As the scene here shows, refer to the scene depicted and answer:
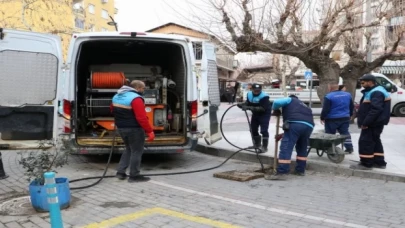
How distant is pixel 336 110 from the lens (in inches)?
313

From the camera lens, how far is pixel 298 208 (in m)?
5.01

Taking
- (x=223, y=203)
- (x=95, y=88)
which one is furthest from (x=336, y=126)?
(x=95, y=88)

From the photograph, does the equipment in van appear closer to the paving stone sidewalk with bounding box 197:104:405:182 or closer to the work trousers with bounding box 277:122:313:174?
the paving stone sidewalk with bounding box 197:104:405:182

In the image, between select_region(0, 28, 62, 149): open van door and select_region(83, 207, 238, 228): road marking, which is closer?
select_region(83, 207, 238, 228): road marking

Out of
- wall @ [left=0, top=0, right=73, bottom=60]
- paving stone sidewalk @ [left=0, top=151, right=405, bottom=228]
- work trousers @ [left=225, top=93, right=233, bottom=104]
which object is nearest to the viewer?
paving stone sidewalk @ [left=0, top=151, right=405, bottom=228]

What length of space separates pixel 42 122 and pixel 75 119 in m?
1.07

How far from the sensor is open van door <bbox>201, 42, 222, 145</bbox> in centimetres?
752

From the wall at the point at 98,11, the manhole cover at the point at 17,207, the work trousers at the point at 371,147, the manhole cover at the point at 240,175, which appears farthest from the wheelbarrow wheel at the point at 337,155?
the wall at the point at 98,11

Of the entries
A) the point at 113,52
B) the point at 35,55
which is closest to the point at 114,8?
the point at 113,52

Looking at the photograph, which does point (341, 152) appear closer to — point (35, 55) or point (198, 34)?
point (35, 55)

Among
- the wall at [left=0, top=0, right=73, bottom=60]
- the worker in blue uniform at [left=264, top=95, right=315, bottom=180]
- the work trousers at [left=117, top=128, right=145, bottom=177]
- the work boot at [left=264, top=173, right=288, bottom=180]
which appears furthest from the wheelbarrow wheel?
the wall at [left=0, top=0, right=73, bottom=60]

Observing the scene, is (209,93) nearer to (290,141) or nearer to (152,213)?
(290,141)

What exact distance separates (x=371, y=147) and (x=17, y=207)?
538 centimetres

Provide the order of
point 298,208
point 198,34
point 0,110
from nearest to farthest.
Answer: point 298,208, point 0,110, point 198,34
